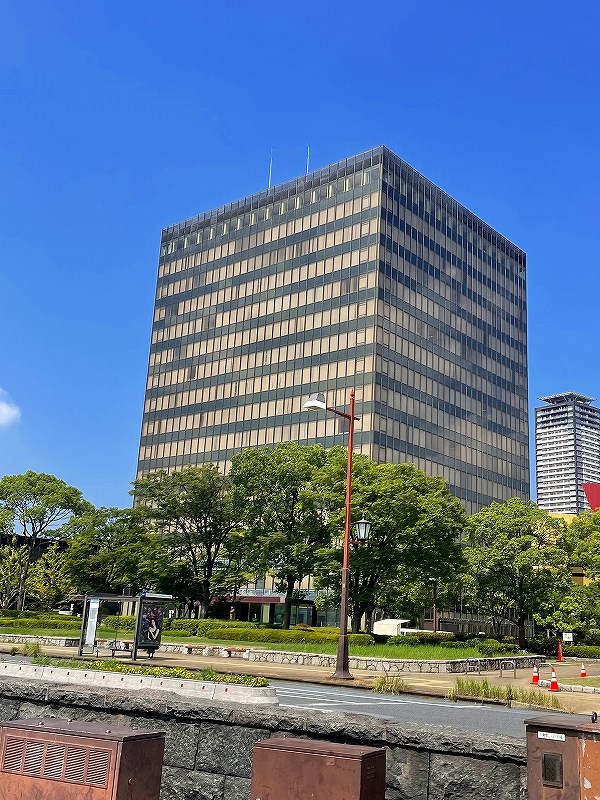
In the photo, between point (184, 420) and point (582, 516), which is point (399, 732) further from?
point (184, 420)

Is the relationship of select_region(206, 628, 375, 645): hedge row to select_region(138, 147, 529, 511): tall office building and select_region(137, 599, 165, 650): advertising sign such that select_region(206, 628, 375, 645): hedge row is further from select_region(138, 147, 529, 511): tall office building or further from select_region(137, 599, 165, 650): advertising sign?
select_region(138, 147, 529, 511): tall office building

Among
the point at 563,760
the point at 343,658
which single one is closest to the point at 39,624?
the point at 343,658

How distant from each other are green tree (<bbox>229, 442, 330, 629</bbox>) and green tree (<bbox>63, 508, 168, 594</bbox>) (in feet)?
29.9

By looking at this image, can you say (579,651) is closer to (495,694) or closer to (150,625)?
(150,625)

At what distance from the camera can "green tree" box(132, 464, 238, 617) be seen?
65000mm

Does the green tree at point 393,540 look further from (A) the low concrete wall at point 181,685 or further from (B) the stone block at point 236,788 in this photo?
(B) the stone block at point 236,788

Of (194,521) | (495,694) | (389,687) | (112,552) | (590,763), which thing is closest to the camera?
(590,763)

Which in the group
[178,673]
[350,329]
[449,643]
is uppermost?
[350,329]

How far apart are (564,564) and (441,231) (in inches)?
2085

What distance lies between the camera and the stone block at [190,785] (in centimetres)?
764

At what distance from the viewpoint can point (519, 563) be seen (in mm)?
53031

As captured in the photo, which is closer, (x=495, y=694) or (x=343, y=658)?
(x=495, y=694)

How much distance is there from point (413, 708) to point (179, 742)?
1210cm

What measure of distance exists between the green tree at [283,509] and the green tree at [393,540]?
11.1 ft
